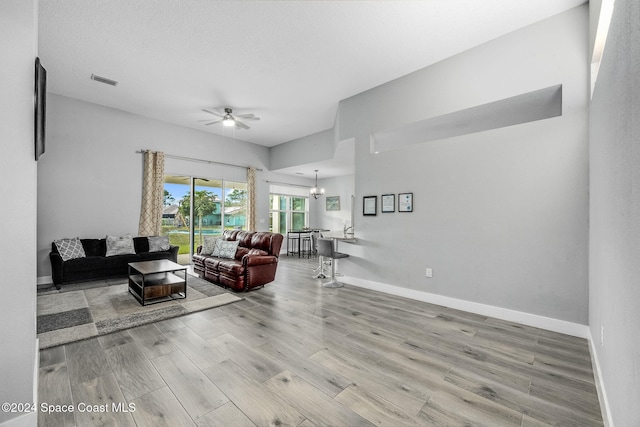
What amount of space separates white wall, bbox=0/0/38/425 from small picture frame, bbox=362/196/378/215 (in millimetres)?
4067

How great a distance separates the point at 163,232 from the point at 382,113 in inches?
222

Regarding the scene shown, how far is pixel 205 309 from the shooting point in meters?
3.53

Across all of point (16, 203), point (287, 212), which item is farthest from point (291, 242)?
point (16, 203)

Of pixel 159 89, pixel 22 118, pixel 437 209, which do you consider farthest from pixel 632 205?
pixel 159 89

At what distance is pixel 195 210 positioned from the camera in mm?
6816

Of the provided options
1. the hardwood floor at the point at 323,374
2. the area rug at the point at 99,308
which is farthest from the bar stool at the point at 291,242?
the hardwood floor at the point at 323,374

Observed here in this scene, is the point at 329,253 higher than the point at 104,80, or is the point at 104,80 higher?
the point at 104,80

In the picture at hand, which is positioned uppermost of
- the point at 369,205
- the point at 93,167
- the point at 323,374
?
the point at 93,167

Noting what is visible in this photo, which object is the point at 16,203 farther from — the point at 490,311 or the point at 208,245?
the point at 490,311

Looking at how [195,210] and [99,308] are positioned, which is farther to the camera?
[195,210]

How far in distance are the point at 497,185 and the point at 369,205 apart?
1.95m

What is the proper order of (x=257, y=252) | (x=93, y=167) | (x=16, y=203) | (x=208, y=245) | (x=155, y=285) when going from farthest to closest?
(x=208, y=245) < (x=93, y=167) < (x=257, y=252) < (x=155, y=285) < (x=16, y=203)

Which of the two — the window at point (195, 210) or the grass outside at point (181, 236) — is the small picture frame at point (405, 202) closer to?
the window at point (195, 210)

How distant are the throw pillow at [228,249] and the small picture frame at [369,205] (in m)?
2.61
